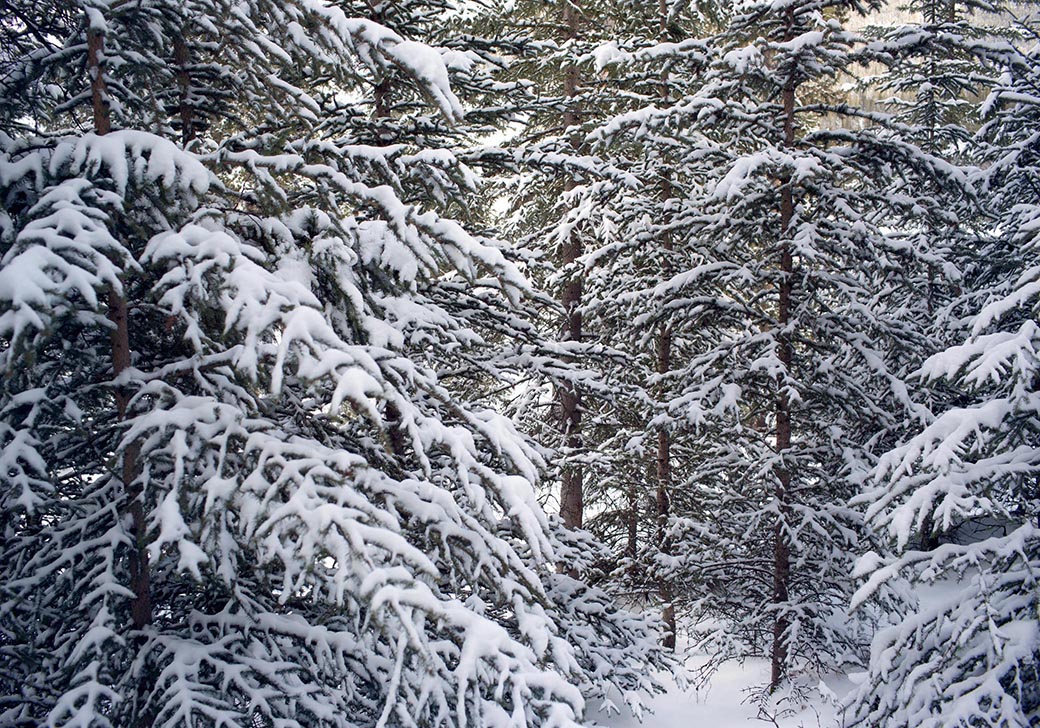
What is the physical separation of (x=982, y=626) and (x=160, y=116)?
7215 mm

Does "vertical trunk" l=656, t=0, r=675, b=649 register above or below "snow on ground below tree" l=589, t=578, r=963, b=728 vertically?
above

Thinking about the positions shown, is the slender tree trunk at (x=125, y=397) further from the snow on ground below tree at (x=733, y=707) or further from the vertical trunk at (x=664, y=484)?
the vertical trunk at (x=664, y=484)

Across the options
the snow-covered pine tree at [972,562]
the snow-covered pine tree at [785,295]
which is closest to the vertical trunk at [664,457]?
the snow-covered pine tree at [785,295]

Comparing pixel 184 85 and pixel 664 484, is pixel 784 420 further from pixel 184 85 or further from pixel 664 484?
pixel 184 85

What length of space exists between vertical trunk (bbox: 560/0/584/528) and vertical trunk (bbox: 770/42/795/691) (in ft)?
10.5

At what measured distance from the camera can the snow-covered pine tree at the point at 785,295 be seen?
8688 millimetres

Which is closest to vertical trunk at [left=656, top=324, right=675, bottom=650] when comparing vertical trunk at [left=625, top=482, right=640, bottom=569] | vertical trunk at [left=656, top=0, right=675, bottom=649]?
vertical trunk at [left=656, top=0, right=675, bottom=649]

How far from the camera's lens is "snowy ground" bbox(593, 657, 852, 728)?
952 cm

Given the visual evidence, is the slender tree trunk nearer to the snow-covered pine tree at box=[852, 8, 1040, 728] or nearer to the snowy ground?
the snow-covered pine tree at box=[852, 8, 1040, 728]

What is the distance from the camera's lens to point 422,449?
398 centimetres

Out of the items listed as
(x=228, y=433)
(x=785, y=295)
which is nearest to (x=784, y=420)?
(x=785, y=295)

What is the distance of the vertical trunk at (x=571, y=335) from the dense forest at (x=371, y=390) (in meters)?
2.06

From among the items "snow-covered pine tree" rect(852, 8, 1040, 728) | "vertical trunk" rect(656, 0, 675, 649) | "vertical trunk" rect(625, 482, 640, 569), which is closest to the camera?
"snow-covered pine tree" rect(852, 8, 1040, 728)

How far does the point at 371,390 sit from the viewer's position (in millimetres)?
3365
